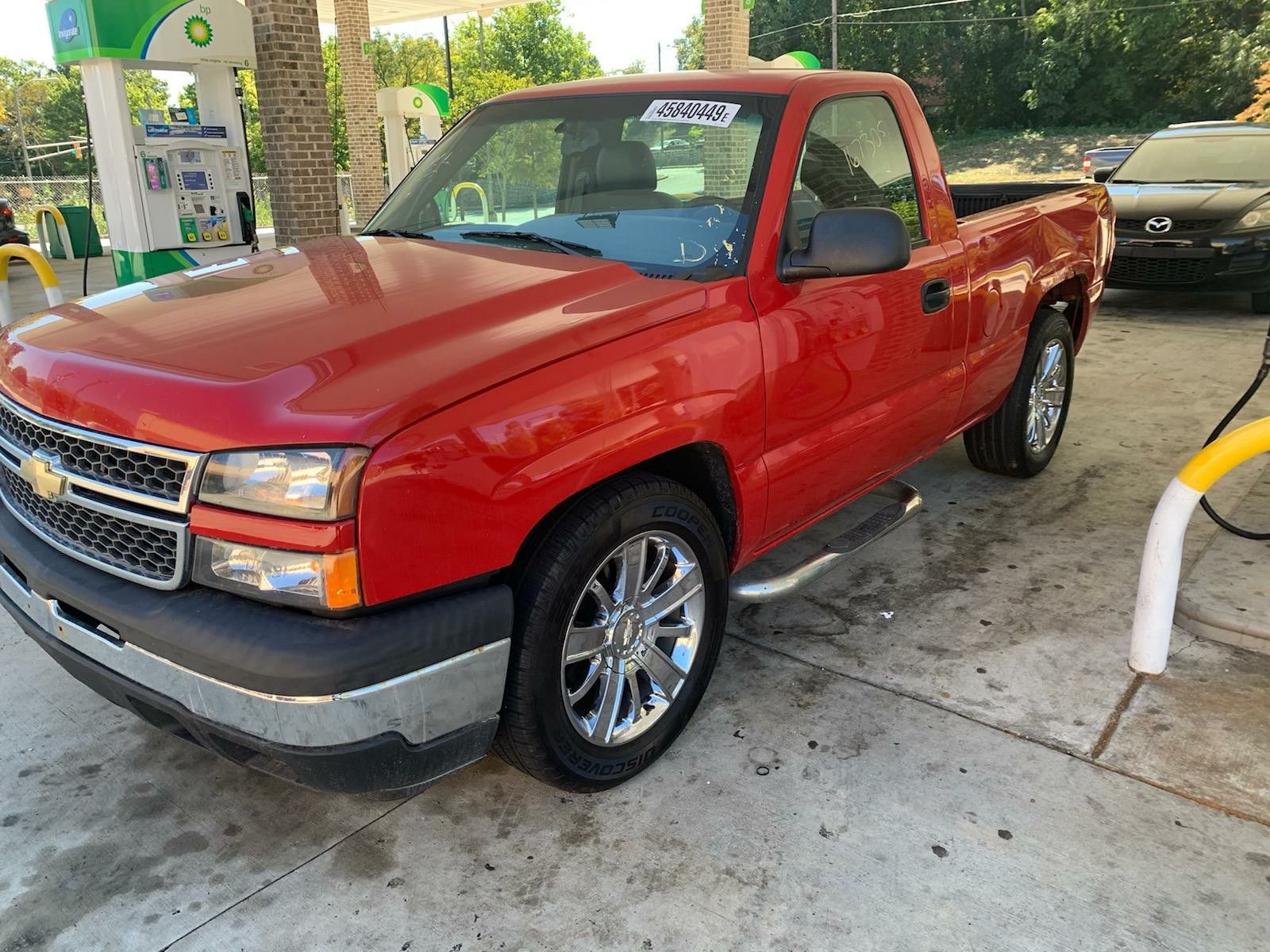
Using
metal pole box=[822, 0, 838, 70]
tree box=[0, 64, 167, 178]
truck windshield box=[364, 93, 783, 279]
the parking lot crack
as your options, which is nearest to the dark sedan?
truck windshield box=[364, 93, 783, 279]

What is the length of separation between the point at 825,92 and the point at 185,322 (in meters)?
2.15

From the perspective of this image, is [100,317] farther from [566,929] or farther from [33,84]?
[33,84]

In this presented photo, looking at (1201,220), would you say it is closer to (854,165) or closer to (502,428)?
(854,165)

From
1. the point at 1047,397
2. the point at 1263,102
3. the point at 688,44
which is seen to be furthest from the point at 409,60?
the point at 1047,397

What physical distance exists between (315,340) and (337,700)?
853mm

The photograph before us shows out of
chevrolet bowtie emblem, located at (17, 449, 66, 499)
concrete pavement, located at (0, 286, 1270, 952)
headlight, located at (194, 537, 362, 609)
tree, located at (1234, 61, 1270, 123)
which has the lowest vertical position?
concrete pavement, located at (0, 286, 1270, 952)

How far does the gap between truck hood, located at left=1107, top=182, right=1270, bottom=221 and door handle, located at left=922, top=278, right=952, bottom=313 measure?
6050mm

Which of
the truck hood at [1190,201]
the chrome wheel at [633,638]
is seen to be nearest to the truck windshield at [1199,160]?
the truck hood at [1190,201]

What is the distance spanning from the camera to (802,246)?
3033mm

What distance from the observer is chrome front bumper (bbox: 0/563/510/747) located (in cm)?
204

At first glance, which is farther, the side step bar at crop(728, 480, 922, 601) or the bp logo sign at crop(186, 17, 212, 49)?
the bp logo sign at crop(186, 17, 212, 49)

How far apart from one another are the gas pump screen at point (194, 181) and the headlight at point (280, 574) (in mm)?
7758

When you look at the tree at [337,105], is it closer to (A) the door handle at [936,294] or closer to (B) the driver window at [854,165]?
(B) the driver window at [854,165]

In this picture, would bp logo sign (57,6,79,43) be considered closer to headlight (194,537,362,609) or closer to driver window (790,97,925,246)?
driver window (790,97,925,246)
